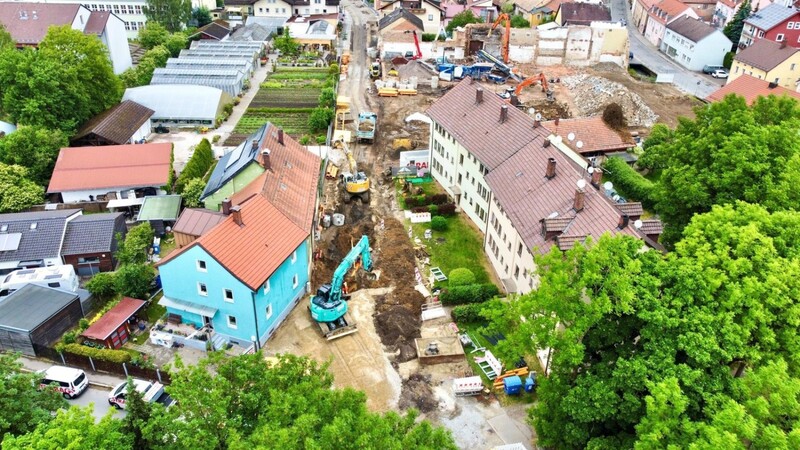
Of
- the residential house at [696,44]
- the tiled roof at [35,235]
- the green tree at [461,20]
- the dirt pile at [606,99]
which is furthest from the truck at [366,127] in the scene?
the residential house at [696,44]

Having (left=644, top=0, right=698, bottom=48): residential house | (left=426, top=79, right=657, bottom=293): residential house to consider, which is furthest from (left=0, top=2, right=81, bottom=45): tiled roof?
(left=644, top=0, right=698, bottom=48): residential house

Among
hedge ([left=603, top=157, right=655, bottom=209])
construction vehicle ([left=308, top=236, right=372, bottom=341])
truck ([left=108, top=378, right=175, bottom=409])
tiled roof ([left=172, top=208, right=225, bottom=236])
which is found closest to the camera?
truck ([left=108, top=378, right=175, bottom=409])

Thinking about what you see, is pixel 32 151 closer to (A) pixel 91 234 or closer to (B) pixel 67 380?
(A) pixel 91 234

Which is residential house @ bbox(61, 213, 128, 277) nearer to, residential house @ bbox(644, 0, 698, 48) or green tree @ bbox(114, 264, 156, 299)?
green tree @ bbox(114, 264, 156, 299)

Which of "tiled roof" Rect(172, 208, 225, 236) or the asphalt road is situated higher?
"tiled roof" Rect(172, 208, 225, 236)

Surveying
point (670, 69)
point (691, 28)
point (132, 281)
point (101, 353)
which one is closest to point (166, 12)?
point (132, 281)

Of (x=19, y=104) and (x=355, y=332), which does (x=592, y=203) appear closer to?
(x=355, y=332)

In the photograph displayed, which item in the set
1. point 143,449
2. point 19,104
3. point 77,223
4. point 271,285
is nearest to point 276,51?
point 19,104
